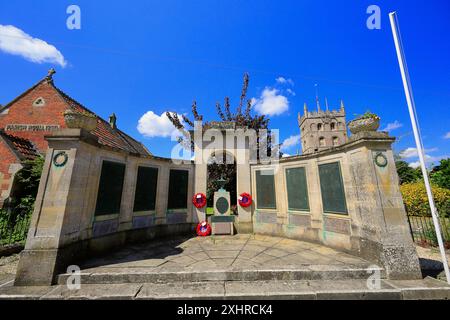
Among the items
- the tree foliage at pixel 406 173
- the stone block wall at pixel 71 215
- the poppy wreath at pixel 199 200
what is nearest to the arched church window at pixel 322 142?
the tree foliage at pixel 406 173

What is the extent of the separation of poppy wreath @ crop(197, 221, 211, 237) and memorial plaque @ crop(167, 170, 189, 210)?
1099 millimetres

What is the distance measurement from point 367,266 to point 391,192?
6.29ft

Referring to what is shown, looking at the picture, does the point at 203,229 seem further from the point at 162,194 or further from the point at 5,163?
the point at 5,163

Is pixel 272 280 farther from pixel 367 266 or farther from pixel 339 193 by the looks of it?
pixel 339 193

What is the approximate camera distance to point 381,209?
4488 mm

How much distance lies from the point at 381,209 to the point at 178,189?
707 centimetres

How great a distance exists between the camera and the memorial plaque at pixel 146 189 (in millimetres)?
7023

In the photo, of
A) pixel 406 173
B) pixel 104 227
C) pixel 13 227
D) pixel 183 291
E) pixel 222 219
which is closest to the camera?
pixel 183 291

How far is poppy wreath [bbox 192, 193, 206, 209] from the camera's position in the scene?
8109 millimetres

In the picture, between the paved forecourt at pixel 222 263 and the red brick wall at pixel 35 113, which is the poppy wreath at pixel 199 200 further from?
the red brick wall at pixel 35 113

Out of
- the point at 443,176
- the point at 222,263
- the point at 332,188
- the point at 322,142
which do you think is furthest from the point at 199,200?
the point at 322,142

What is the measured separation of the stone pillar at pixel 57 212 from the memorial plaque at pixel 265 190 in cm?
637

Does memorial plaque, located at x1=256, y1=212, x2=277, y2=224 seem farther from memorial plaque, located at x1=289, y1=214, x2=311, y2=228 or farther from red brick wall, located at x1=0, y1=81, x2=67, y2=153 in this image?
red brick wall, located at x1=0, y1=81, x2=67, y2=153
